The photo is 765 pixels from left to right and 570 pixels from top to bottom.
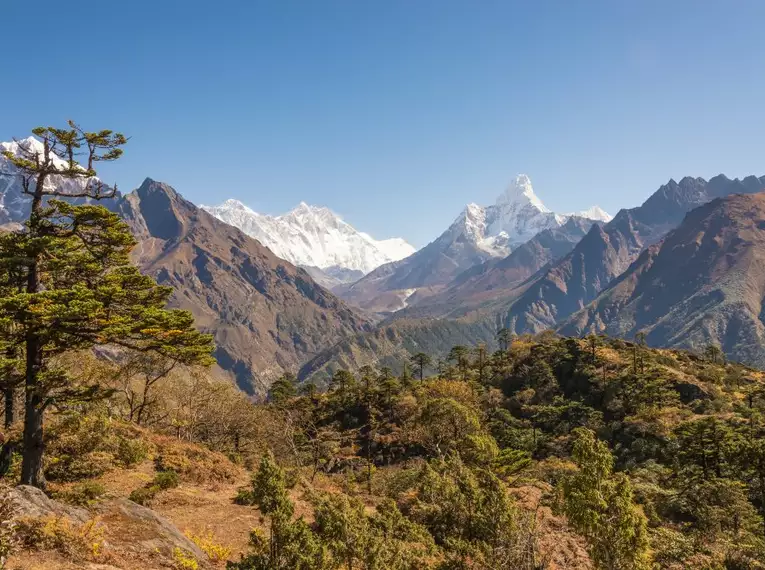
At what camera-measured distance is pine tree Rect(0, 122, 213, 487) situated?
2077 cm

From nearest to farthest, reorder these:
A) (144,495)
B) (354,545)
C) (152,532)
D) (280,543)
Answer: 1. (280,543)
2. (354,545)
3. (152,532)
4. (144,495)

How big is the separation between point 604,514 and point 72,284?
1081 inches

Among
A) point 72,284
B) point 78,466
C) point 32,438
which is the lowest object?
point 78,466

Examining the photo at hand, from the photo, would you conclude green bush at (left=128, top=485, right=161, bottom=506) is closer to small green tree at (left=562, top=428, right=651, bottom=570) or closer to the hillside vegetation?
the hillside vegetation

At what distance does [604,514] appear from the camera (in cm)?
2089

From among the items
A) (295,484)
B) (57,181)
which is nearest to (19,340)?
(57,181)

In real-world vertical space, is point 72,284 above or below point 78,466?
above

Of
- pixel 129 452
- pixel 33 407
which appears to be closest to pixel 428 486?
pixel 129 452

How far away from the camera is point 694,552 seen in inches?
1220

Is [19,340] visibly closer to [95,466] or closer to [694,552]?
[95,466]

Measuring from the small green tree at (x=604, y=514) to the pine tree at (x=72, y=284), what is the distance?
19.5 meters

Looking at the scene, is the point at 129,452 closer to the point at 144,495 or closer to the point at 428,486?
the point at 144,495

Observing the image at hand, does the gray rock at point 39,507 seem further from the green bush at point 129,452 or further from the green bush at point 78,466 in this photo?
the green bush at point 129,452

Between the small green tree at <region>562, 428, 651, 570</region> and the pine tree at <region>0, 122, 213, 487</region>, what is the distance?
19527 mm
